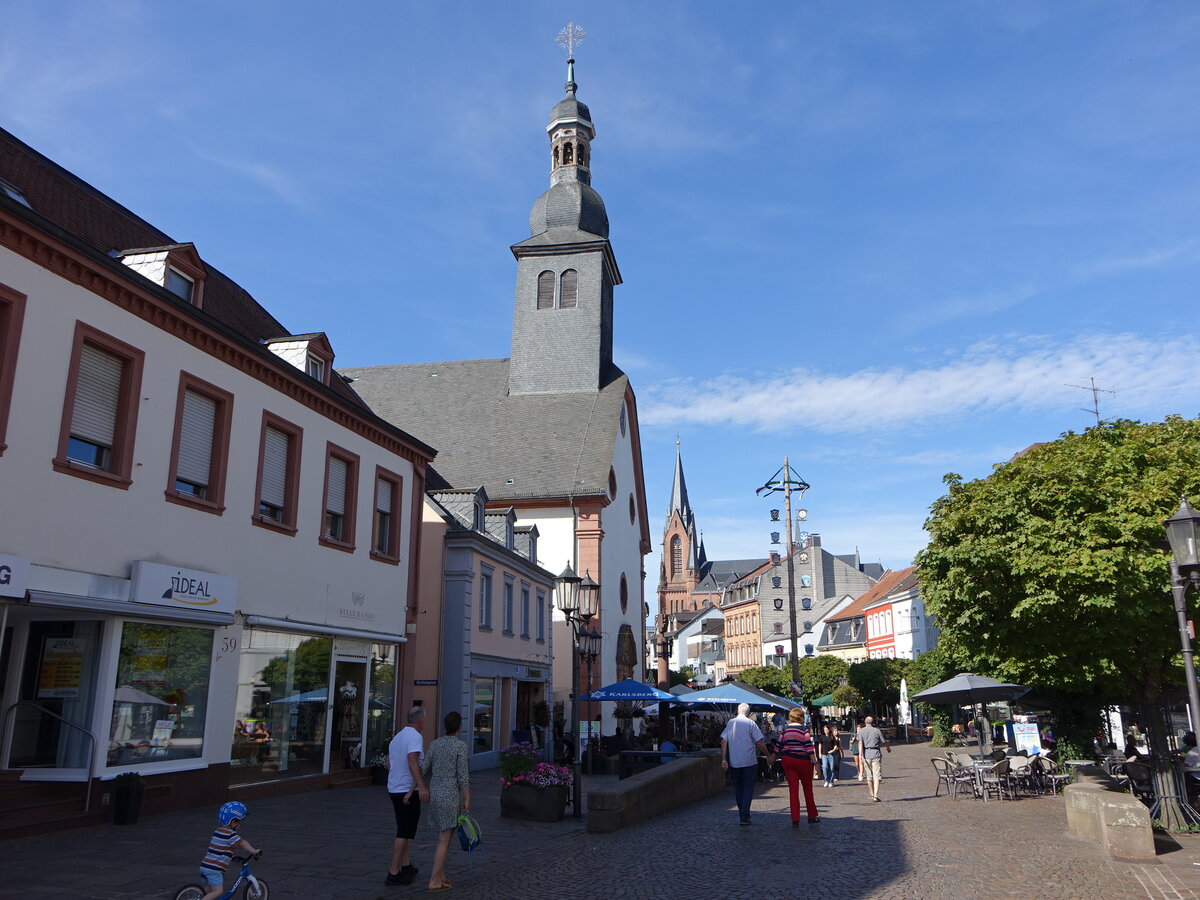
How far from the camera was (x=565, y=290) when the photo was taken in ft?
141

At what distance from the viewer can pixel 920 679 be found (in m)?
39.3

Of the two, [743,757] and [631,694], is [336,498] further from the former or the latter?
[631,694]

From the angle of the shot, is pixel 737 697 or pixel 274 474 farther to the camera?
pixel 737 697

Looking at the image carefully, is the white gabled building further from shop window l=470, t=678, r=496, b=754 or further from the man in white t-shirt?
shop window l=470, t=678, r=496, b=754

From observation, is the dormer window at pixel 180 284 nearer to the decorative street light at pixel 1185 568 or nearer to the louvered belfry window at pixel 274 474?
the louvered belfry window at pixel 274 474

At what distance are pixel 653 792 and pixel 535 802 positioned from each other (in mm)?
1994

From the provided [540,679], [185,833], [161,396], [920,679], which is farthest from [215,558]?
[920,679]

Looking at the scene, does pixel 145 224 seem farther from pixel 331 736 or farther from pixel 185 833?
pixel 185 833

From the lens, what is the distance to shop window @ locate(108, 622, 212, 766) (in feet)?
42.4

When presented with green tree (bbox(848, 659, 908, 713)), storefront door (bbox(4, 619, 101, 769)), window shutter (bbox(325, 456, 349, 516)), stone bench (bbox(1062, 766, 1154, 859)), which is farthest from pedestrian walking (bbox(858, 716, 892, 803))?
green tree (bbox(848, 659, 908, 713))

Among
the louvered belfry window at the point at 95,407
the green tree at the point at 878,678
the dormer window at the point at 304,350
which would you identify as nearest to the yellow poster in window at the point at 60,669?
the louvered belfry window at the point at 95,407

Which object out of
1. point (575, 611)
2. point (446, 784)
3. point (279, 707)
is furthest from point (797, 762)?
point (279, 707)

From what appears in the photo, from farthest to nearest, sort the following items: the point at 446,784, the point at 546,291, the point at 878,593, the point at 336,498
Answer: the point at 878,593
the point at 546,291
the point at 336,498
the point at 446,784

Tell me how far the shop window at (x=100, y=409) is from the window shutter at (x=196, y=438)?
123 centimetres
